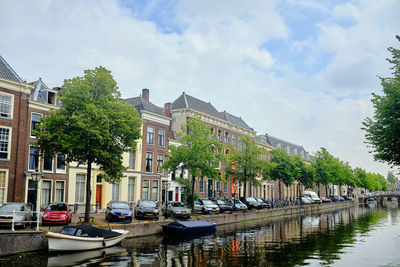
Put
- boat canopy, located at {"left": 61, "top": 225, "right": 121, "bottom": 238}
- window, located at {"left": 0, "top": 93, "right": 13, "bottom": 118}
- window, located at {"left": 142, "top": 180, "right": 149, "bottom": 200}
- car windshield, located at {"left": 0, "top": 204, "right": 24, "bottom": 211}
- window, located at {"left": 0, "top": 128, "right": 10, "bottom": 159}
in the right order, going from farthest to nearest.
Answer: window, located at {"left": 142, "top": 180, "right": 149, "bottom": 200}
window, located at {"left": 0, "top": 93, "right": 13, "bottom": 118}
window, located at {"left": 0, "top": 128, "right": 10, "bottom": 159}
car windshield, located at {"left": 0, "top": 204, "right": 24, "bottom": 211}
boat canopy, located at {"left": 61, "top": 225, "right": 121, "bottom": 238}

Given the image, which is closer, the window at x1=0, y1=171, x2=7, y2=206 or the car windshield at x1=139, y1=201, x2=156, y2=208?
the window at x1=0, y1=171, x2=7, y2=206

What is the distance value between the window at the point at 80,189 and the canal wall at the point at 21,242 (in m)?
16.8

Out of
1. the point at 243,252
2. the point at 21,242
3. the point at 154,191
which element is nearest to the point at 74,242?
the point at 21,242

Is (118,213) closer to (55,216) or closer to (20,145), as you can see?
(55,216)

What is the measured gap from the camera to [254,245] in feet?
81.8

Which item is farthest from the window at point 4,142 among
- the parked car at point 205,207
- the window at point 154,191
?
the parked car at point 205,207

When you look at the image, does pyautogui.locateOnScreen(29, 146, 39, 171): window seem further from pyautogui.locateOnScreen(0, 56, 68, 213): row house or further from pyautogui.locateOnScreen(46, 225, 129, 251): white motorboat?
pyautogui.locateOnScreen(46, 225, 129, 251): white motorboat

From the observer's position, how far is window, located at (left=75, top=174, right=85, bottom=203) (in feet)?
124

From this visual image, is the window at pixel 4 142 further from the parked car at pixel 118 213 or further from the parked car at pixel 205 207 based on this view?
the parked car at pixel 205 207

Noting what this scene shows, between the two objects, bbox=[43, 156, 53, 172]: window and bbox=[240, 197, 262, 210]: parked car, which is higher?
bbox=[43, 156, 53, 172]: window

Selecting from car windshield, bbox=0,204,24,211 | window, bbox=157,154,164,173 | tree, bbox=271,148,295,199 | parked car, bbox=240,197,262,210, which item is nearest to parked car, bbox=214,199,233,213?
Result: parked car, bbox=240,197,262,210

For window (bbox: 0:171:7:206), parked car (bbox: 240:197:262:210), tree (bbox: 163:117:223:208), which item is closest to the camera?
window (bbox: 0:171:7:206)

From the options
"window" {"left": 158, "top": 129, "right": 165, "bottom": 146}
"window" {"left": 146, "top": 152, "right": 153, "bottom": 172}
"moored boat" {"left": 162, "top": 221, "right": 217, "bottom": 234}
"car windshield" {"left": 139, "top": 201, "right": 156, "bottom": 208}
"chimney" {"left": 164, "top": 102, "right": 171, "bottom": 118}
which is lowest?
"moored boat" {"left": 162, "top": 221, "right": 217, "bottom": 234}

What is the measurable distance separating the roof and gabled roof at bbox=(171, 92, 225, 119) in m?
6.83
